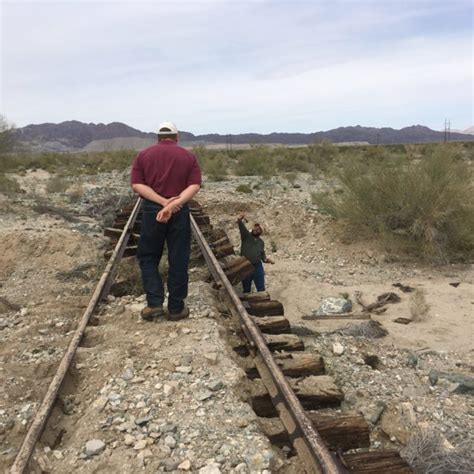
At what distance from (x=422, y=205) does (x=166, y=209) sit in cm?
718

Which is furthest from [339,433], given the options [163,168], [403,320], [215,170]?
[215,170]

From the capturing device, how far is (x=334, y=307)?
7469 millimetres

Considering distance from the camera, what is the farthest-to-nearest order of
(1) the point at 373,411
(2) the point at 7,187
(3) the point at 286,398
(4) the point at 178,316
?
(2) the point at 7,187 → (4) the point at 178,316 → (1) the point at 373,411 → (3) the point at 286,398

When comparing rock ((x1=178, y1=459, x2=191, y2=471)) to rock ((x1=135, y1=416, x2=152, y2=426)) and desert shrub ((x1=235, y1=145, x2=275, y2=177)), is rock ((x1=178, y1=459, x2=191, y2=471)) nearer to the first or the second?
rock ((x1=135, y1=416, x2=152, y2=426))

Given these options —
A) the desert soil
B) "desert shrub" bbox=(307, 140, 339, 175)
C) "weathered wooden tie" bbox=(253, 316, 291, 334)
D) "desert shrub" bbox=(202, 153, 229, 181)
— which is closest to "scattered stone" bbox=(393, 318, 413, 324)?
the desert soil

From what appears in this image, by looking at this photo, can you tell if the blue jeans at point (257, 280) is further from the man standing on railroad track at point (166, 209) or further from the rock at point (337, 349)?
the rock at point (337, 349)

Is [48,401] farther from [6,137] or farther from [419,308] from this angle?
[6,137]

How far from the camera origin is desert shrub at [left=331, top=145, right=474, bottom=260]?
1028 centimetres

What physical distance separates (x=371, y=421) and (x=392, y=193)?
7988 millimetres

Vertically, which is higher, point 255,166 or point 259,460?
point 255,166

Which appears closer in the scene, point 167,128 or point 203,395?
point 203,395

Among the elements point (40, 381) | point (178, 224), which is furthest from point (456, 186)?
point (40, 381)

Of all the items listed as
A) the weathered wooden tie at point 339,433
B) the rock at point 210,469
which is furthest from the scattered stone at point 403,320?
the rock at point 210,469

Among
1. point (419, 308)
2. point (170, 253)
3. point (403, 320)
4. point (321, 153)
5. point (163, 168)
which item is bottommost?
point (403, 320)
